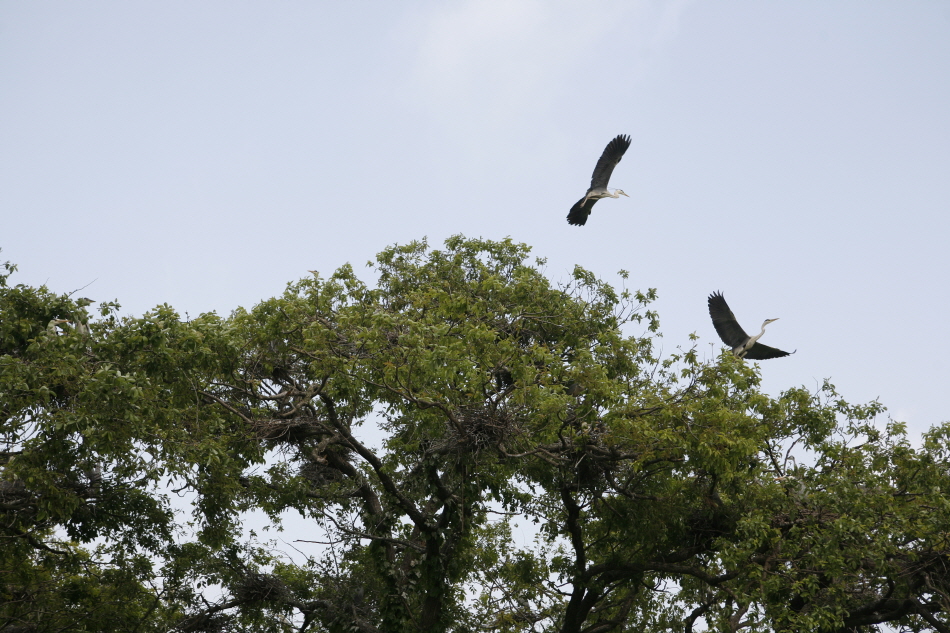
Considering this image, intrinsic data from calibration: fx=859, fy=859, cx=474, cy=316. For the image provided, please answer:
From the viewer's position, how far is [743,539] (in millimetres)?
9852

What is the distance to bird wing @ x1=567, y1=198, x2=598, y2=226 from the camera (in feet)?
42.1

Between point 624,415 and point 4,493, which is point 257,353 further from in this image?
point 624,415

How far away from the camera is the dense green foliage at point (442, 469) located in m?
8.78

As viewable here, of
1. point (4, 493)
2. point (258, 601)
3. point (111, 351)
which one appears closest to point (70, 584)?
point (258, 601)

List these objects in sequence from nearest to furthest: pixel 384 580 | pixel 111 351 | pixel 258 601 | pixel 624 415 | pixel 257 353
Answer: pixel 111 351
pixel 624 415
pixel 257 353
pixel 384 580
pixel 258 601

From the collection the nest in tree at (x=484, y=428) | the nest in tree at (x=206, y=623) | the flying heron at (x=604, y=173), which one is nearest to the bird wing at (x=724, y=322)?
the flying heron at (x=604, y=173)

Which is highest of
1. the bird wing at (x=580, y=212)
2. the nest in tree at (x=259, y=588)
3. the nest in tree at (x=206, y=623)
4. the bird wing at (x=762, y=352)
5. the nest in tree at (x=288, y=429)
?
the bird wing at (x=580, y=212)

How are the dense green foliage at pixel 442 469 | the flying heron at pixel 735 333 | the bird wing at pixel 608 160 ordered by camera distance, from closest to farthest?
the dense green foliage at pixel 442 469 → the bird wing at pixel 608 160 → the flying heron at pixel 735 333

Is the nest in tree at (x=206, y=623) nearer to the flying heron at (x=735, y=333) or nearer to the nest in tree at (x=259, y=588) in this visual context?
the nest in tree at (x=259, y=588)

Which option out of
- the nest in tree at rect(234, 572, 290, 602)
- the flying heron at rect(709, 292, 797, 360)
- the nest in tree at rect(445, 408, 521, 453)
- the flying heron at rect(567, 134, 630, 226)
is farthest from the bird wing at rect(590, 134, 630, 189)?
the nest in tree at rect(234, 572, 290, 602)

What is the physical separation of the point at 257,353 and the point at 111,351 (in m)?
→ 2.46

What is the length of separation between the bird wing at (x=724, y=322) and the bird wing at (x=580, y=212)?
2369 mm

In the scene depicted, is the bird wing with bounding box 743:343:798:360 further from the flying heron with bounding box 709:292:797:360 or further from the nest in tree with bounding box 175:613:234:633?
the nest in tree with bounding box 175:613:234:633

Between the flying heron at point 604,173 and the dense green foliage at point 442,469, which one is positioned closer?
the dense green foliage at point 442,469
